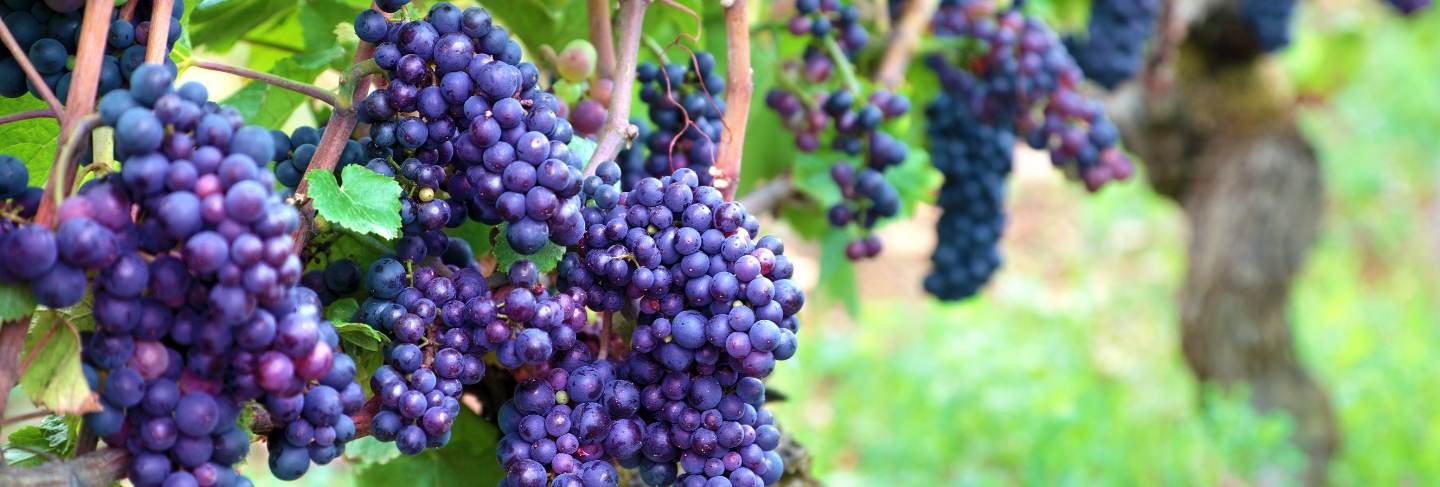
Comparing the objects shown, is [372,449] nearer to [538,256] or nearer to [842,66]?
[538,256]

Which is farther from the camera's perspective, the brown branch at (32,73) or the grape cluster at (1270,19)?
the grape cluster at (1270,19)

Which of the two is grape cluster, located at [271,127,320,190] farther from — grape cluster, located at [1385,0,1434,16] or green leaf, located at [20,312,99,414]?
grape cluster, located at [1385,0,1434,16]

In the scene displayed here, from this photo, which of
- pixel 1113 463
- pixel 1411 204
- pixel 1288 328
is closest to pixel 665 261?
pixel 1113 463

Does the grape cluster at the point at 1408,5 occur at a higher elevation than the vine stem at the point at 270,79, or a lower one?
higher

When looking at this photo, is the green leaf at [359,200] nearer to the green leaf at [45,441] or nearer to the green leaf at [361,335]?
the green leaf at [361,335]

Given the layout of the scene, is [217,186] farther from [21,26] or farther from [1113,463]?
[1113,463]

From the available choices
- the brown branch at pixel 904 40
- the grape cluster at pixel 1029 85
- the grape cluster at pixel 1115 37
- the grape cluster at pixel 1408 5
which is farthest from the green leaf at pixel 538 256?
the grape cluster at pixel 1408 5
